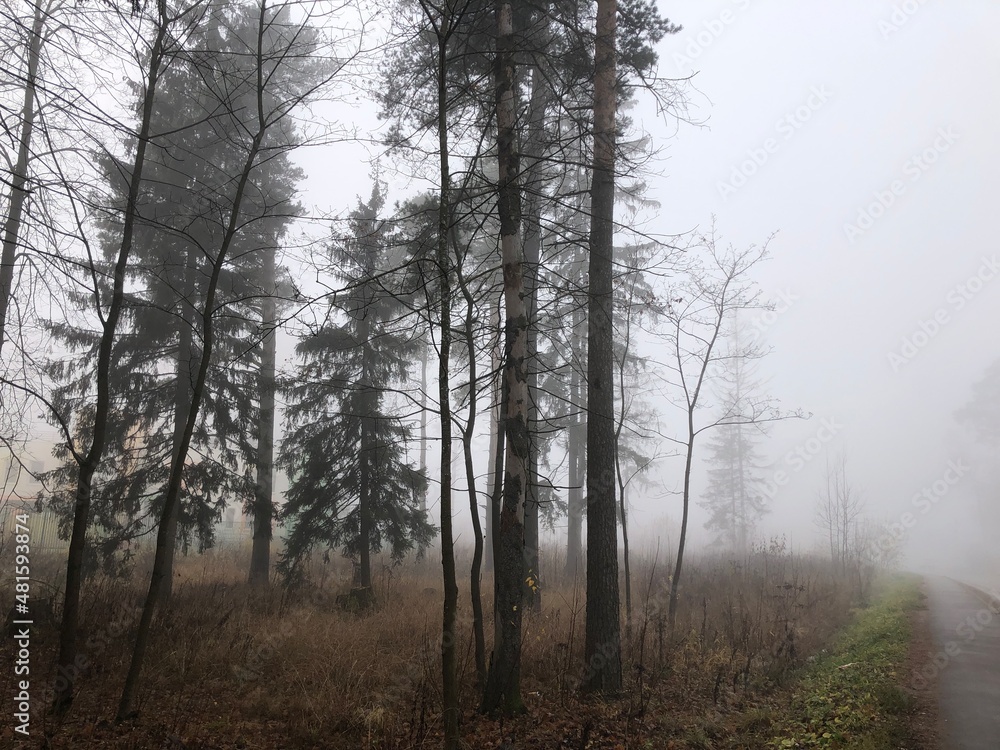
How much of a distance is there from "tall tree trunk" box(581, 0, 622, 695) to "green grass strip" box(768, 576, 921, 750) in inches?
79.8

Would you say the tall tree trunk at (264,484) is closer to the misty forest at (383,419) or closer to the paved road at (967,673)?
the misty forest at (383,419)

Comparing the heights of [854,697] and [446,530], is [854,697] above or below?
below

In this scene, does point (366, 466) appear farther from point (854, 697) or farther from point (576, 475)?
point (854, 697)

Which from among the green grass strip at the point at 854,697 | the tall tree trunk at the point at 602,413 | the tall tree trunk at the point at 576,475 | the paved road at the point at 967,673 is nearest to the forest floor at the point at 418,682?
the green grass strip at the point at 854,697

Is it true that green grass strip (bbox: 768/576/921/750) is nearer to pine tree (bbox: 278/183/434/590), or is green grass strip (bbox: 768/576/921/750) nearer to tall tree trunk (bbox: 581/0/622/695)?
tall tree trunk (bbox: 581/0/622/695)

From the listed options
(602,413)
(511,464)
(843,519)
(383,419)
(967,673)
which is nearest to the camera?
(511,464)

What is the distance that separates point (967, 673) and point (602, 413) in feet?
21.7

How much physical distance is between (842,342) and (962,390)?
1157 inches

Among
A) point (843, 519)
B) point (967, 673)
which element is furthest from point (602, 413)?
point (843, 519)

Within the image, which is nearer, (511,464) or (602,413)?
(511,464)

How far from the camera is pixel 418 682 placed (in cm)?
652

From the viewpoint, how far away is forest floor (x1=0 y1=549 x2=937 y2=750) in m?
5.40

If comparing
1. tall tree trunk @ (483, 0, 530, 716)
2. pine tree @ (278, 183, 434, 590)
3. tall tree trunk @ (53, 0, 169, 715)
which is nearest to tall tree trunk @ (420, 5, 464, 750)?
tall tree trunk @ (483, 0, 530, 716)

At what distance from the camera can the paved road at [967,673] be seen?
568 centimetres
